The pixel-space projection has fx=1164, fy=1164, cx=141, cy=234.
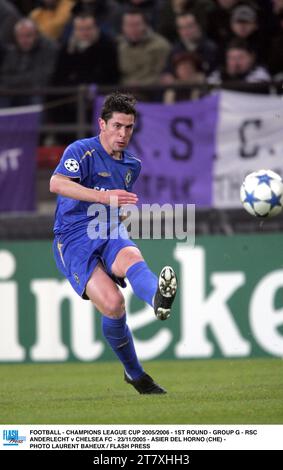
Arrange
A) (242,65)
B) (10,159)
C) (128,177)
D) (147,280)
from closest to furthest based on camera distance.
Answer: (147,280)
(128,177)
(10,159)
(242,65)

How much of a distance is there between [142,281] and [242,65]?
5.64 m

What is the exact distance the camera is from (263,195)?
8.63m

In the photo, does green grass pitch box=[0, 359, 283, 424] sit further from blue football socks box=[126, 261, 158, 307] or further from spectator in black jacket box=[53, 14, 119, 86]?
Answer: spectator in black jacket box=[53, 14, 119, 86]

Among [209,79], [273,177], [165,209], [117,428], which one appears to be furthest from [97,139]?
[209,79]

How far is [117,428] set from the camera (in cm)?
713

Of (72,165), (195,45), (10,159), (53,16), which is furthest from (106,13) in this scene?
(72,165)

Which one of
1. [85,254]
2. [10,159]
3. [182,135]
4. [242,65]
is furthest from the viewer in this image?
[242,65]

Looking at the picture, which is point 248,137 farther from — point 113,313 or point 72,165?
point 113,313

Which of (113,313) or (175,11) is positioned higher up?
(175,11)

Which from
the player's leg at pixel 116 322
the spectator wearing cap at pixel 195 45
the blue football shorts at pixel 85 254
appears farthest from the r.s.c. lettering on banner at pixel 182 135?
the player's leg at pixel 116 322

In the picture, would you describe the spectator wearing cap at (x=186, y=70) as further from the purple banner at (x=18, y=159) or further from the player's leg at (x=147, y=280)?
the player's leg at (x=147, y=280)

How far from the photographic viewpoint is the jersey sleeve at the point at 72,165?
27.2ft

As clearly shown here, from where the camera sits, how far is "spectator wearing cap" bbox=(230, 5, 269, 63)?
13.1 m

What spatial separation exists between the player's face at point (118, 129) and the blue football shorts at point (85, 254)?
2.23 ft
